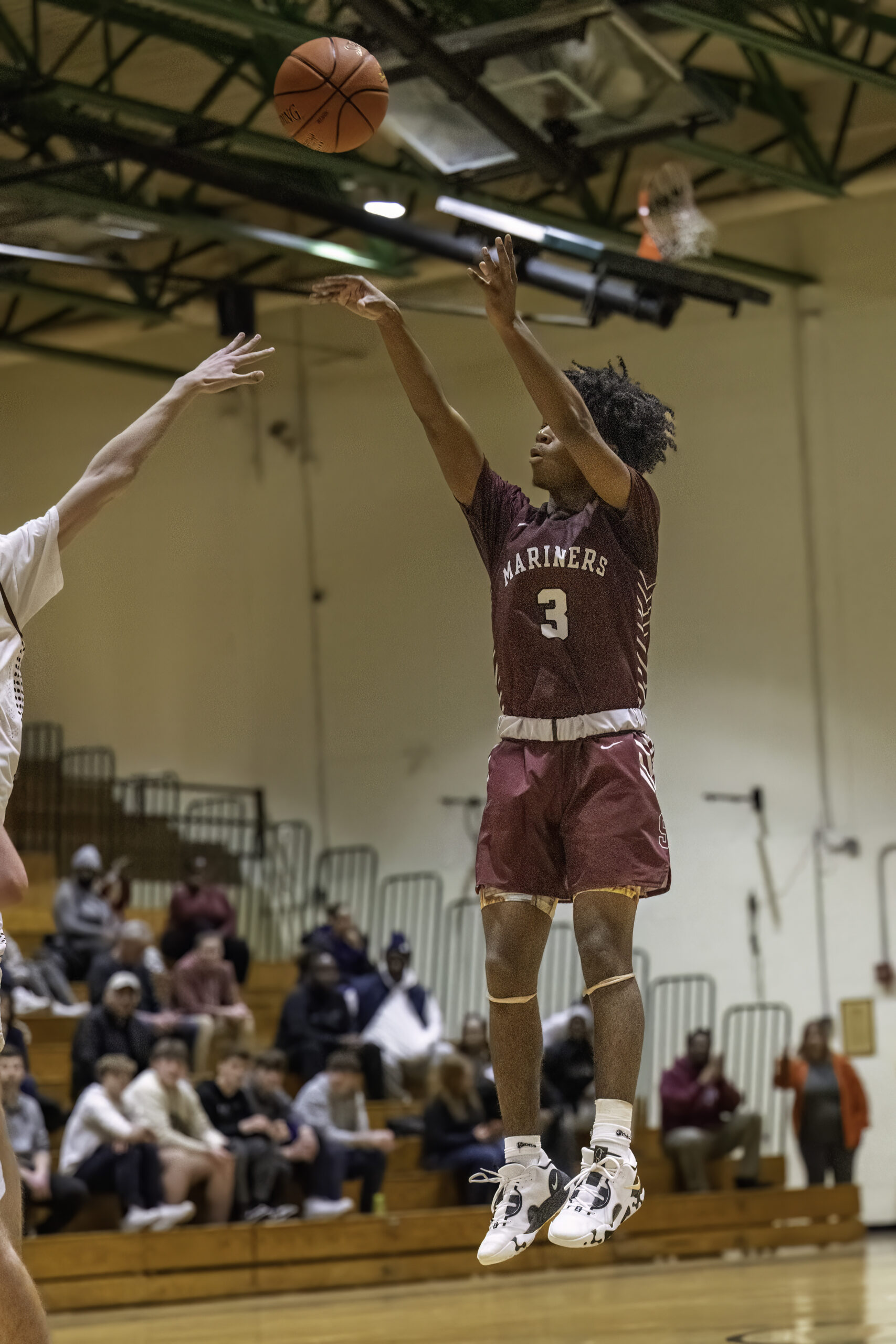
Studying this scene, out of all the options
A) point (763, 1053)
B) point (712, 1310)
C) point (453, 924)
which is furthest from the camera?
point (453, 924)

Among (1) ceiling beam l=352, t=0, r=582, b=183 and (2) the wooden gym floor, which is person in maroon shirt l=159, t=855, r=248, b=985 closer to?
(2) the wooden gym floor

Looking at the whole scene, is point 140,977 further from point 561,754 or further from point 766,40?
point 561,754

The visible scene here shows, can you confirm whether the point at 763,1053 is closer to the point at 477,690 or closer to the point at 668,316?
the point at 477,690

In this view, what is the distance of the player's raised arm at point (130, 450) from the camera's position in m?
A: 5.04

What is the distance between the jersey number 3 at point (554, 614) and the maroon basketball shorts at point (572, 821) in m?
0.31

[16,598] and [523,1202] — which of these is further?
[523,1202]

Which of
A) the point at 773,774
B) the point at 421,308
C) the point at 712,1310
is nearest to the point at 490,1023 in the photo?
the point at 712,1310

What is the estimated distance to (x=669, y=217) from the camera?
1346 cm

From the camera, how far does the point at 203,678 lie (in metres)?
19.2

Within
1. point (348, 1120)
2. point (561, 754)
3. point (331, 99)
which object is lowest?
point (348, 1120)

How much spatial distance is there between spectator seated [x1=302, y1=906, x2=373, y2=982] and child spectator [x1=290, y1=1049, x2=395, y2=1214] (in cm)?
263

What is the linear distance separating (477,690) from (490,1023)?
12564 mm

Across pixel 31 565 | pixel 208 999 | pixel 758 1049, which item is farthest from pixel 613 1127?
pixel 758 1049

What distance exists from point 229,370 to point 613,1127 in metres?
2.47
